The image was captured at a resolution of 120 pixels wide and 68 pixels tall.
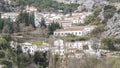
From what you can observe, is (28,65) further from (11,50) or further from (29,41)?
(29,41)

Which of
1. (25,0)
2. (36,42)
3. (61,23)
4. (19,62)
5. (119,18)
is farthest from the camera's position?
(25,0)

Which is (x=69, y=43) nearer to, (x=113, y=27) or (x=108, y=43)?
(x=108, y=43)

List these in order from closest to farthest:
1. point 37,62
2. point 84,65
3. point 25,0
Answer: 1. point 84,65
2. point 37,62
3. point 25,0

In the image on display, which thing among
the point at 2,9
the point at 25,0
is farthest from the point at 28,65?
the point at 25,0

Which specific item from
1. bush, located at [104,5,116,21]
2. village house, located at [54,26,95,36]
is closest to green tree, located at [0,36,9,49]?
village house, located at [54,26,95,36]

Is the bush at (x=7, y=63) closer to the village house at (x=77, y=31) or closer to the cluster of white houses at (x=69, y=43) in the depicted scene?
the cluster of white houses at (x=69, y=43)

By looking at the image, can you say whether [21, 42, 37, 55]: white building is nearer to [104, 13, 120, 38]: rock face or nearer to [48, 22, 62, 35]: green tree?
[104, 13, 120, 38]: rock face

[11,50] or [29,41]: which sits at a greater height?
[11,50]

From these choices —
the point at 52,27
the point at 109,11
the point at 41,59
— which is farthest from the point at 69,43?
the point at 109,11

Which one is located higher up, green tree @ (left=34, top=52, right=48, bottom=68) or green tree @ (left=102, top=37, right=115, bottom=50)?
green tree @ (left=34, top=52, right=48, bottom=68)

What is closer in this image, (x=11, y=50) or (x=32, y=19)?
(x=11, y=50)
